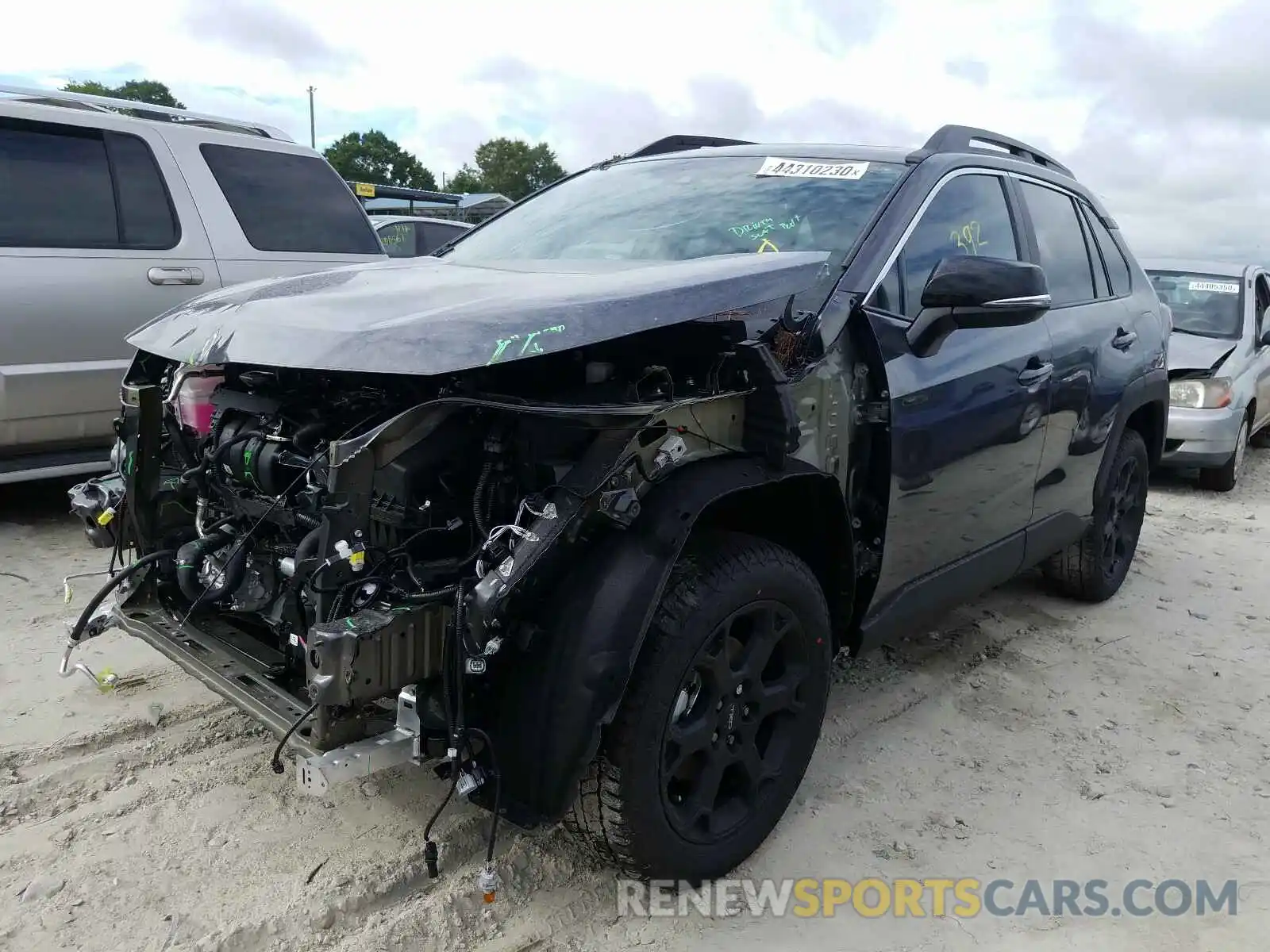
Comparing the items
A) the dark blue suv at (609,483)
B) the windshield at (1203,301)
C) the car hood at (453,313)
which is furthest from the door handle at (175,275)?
the windshield at (1203,301)

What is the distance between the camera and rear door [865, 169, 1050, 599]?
2.80m

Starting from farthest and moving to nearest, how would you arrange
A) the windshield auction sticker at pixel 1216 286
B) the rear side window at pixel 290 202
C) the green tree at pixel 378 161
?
the green tree at pixel 378 161 → the windshield auction sticker at pixel 1216 286 → the rear side window at pixel 290 202

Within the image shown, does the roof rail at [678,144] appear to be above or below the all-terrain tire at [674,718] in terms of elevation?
above

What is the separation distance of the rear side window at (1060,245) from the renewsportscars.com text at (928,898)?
2069 millimetres

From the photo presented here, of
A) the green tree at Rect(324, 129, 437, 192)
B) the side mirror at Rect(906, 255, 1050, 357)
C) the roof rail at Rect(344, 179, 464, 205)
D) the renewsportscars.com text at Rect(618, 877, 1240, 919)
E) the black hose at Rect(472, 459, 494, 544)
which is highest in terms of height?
the green tree at Rect(324, 129, 437, 192)

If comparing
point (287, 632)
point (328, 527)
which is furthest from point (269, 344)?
point (287, 632)

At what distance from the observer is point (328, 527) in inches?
79.5

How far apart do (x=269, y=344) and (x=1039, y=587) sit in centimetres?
404

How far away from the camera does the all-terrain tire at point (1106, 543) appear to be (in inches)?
174

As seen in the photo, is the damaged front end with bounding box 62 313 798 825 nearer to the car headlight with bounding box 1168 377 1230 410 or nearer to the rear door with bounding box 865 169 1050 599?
the rear door with bounding box 865 169 1050 599

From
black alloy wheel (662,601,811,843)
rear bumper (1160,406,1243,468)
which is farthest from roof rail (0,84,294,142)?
rear bumper (1160,406,1243,468)

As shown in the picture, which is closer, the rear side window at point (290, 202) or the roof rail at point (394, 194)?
the rear side window at point (290, 202)

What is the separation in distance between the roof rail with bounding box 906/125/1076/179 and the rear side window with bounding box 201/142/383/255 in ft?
11.6

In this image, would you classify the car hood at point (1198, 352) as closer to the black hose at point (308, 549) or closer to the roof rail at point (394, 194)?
the black hose at point (308, 549)
